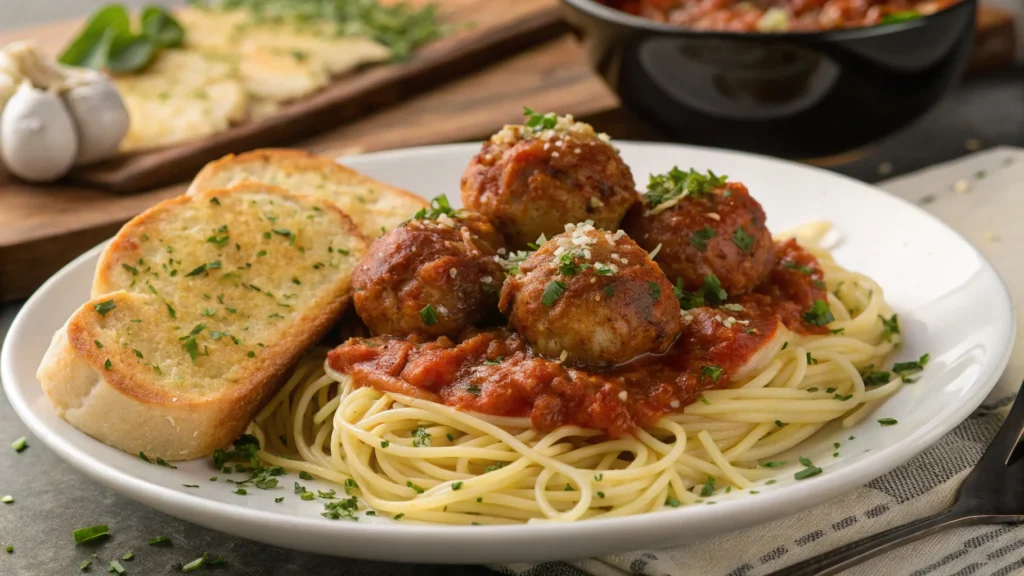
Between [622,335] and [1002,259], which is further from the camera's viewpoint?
[1002,259]

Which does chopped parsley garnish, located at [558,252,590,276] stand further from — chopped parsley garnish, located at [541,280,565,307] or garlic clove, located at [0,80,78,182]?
garlic clove, located at [0,80,78,182]

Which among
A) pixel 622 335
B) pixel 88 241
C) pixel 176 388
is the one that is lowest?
pixel 88 241

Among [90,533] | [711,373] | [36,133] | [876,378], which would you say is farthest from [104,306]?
[876,378]

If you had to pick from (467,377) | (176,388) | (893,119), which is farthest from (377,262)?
(893,119)

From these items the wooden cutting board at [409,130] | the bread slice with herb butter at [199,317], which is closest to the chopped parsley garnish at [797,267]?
the bread slice with herb butter at [199,317]

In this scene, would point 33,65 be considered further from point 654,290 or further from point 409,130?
point 654,290

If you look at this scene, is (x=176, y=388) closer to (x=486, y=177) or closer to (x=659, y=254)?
(x=486, y=177)
